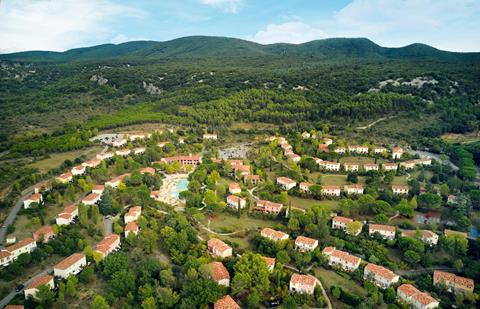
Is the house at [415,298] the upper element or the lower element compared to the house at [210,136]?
lower

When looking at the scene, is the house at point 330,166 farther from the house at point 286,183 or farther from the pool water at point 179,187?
the pool water at point 179,187

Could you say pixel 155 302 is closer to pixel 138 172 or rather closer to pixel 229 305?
pixel 229 305

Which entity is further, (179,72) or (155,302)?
(179,72)

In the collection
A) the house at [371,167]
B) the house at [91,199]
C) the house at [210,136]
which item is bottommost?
the house at [91,199]

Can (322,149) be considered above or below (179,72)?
below

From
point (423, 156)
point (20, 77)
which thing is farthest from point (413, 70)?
point (20, 77)

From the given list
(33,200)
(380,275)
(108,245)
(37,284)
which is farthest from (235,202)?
(33,200)

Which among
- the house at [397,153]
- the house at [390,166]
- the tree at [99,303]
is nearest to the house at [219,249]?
the tree at [99,303]

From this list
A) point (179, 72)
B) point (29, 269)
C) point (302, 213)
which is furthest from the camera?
point (179, 72)
